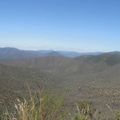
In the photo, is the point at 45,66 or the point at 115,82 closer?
the point at 115,82

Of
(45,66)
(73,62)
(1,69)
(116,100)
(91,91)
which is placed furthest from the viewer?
(45,66)

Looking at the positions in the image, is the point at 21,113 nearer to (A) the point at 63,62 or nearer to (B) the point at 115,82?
(B) the point at 115,82

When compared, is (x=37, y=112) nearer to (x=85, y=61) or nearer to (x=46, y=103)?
(x=46, y=103)

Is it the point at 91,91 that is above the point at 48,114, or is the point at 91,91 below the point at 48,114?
below

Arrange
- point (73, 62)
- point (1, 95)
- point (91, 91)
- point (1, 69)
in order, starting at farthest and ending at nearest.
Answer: point (73, 62) < point (1, 69) < point (91, 91) < point (1, 95)

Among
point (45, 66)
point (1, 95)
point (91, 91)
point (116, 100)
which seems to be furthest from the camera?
point (45, 66)

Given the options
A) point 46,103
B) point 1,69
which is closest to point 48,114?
point 46,103

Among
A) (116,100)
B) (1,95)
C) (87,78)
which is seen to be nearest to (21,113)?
(1,95)

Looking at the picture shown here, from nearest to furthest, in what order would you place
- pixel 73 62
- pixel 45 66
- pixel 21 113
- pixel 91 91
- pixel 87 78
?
pixel 21 113 < pixel 91 91 < pixel 87 78 < pixel 73 62 < pixel 45 66

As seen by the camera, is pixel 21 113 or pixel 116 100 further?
pixel 116 100

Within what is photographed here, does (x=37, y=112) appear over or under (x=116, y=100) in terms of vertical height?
over
